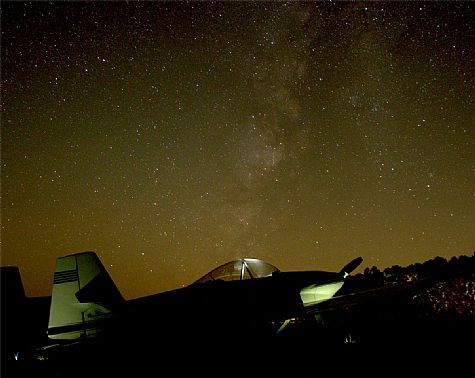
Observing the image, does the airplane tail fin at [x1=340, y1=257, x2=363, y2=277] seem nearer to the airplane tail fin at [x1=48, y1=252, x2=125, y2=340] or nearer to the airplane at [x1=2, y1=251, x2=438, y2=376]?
the airplane at [x1=2, y1=251, x2=438, y2=376]

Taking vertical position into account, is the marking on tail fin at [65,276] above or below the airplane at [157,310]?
above

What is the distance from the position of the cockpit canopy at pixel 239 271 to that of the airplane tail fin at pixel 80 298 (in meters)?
1.89

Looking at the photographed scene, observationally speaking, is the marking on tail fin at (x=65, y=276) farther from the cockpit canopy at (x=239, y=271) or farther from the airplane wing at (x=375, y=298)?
the airplane wing at (x=375, y=298)

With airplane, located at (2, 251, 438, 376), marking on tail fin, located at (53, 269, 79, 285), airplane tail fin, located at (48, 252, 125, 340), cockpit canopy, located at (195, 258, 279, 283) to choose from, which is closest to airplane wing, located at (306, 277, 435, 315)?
airplane, located at (2, 251, 438, 376)

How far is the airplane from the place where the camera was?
6.68 meters

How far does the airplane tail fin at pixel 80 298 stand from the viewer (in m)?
6.70

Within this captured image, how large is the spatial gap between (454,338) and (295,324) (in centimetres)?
1010

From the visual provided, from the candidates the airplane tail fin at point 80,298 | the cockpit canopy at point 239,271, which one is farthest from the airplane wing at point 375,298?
the airplane tail fin at point 80,298

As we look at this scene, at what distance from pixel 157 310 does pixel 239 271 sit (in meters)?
1.86

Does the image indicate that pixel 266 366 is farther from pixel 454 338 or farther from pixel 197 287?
pixel 454 338

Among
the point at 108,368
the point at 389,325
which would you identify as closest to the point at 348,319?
the point at 389,325

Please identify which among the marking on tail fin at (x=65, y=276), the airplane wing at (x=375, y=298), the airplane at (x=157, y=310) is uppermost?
the marking on tail fin at (x=65, y=276)

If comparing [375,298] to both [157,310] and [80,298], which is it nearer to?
[157,310]

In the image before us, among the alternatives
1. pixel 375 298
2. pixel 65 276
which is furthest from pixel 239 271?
pixel 65 276
